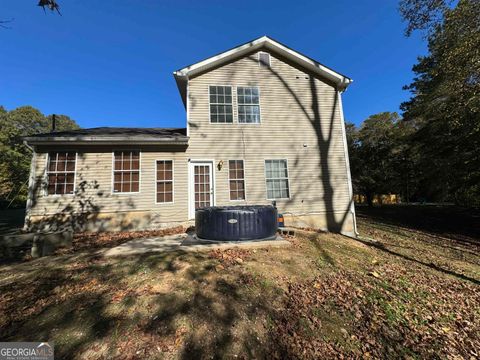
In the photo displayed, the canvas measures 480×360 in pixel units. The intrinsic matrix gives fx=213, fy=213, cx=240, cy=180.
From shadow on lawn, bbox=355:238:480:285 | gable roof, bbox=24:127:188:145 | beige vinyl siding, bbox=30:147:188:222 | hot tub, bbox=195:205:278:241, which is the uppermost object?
gable roof, bbox=24:127:188:145

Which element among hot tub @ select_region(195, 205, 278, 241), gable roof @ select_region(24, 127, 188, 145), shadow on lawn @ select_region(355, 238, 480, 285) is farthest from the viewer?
gable roof @ select_region(24, 127, 188, 145)

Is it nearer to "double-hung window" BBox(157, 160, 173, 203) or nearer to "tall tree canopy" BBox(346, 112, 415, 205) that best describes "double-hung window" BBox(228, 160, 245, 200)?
"double-hung window" BBox(157, 160, 173, 203)

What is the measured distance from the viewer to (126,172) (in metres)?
8.87

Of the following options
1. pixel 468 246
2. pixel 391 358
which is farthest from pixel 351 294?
pixel 468 246

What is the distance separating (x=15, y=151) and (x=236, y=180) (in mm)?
33603

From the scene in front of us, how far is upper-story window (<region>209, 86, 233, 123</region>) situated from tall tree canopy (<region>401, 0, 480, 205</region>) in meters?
9.13

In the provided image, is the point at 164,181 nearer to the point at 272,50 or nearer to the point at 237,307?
the point at 237,307

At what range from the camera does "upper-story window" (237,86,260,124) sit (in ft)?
33.0

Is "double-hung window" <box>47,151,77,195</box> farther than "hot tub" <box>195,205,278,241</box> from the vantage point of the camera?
Yes

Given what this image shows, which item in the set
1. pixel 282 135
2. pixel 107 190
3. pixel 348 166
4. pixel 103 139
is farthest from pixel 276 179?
pixel 103 139

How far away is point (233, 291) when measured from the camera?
4.00 meters

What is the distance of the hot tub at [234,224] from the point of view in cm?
615

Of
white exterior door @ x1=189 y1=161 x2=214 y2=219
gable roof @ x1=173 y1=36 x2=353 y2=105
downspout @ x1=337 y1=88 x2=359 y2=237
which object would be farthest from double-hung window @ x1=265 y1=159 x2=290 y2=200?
gable roof @ x1=173 y1=36 x2=353 y2=105

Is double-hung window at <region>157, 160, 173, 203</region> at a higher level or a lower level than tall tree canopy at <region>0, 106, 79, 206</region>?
lower
